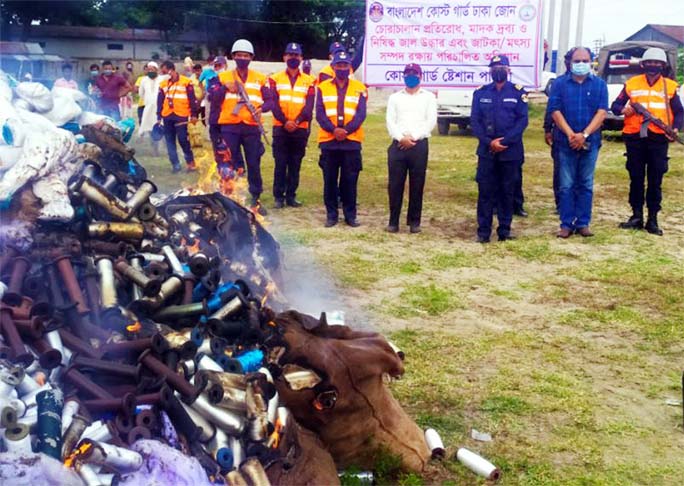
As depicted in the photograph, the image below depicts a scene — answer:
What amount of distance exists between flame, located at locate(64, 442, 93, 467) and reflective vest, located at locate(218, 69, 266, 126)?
8.12 meters

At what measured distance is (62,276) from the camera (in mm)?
4363

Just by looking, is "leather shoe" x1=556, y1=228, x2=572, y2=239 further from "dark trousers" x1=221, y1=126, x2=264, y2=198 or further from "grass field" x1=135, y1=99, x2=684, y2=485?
"dark trousers" x1=221, y1=126, x2=264, y2=198

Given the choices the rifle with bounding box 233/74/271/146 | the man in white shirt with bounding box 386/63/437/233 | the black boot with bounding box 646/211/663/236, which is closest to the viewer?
the man in white shirt with bounding box 386/63/437/233

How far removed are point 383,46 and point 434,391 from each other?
8.14 metres

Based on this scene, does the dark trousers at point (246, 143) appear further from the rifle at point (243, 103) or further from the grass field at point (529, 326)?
the grass field at point (529, 326)

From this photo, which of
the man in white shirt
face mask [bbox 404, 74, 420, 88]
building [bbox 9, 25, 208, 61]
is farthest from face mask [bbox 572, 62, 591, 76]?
building [bbox 9, 25, 208, 61]

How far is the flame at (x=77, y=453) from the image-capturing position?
318 cm

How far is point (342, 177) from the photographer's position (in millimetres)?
10320

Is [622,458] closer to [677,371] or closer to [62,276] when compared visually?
[677,371]

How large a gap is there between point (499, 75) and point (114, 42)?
36.2 metres

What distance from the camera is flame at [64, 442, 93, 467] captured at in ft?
10.4

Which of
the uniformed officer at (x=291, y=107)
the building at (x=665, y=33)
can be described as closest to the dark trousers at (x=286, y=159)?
the uniformed officer at (x=291, y=107)

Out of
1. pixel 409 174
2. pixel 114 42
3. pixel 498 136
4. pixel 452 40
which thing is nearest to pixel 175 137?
pixel 452 40

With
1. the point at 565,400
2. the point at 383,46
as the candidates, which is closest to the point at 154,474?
the point at 565,400
